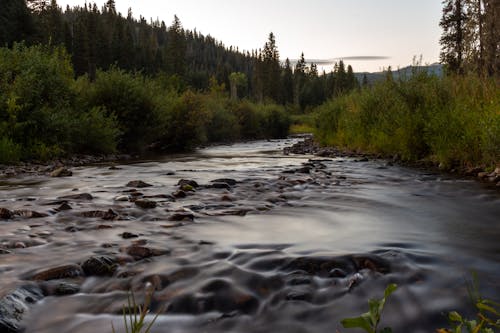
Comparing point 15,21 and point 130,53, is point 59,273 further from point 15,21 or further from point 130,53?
point 130,53

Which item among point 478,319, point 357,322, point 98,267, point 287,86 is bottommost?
point 478,319

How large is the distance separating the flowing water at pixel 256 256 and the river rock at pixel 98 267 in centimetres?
4

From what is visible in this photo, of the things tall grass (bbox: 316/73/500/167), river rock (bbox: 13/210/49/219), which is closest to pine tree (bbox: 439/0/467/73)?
tall grass (bbox: 316/73/500/167)

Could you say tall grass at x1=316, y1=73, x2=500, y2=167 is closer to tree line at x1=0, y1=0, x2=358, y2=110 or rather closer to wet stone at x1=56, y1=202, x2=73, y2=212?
wet stone at x1=56, y1=202, x2=73, y2=212

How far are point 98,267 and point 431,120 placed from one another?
9.08 m

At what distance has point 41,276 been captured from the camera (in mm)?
3146

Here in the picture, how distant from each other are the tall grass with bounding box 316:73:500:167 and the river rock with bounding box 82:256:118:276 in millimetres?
7046

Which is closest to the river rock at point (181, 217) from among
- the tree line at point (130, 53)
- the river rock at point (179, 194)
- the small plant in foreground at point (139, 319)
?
the river rock at point (179, 194)

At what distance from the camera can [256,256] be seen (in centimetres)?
361

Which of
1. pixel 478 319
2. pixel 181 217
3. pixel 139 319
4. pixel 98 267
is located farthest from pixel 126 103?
pixel 478 319

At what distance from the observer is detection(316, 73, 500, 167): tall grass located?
8.70 m

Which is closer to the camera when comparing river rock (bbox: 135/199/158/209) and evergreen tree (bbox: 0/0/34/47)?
river rock (bbox: 135/199/158/209)

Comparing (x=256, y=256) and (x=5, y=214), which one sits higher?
(x=5, y=214)

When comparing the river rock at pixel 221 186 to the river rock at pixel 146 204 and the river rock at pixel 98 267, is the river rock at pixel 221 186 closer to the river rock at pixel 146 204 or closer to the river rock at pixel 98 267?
the river rock at pixel 146 204
